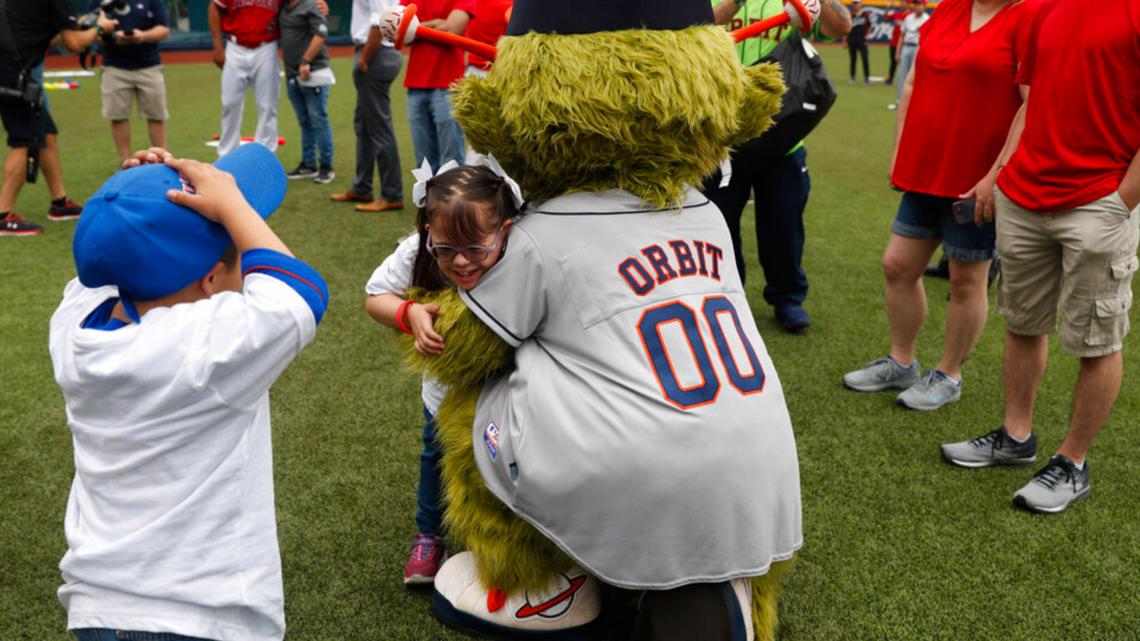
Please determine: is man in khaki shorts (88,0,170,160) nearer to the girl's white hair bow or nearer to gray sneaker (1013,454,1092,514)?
the girl's white hair bow

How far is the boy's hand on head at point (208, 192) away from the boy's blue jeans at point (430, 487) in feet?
3.37

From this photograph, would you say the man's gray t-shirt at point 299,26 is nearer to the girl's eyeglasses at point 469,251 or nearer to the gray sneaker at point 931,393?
the gray sneaker at point 931,393

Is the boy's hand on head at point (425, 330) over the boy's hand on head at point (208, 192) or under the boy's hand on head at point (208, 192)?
under

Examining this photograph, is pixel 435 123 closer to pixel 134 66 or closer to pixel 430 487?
pixel 134 66

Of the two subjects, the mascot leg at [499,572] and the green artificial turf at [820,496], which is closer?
the mascot leg at [499,572]

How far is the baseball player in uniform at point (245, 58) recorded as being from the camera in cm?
712

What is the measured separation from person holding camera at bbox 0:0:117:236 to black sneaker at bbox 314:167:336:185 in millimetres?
2161

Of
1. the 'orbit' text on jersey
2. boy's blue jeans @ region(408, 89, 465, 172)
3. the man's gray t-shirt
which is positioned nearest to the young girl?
the 'orbit' text on jersey

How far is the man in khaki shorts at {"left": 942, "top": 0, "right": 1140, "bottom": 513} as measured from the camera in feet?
9.27

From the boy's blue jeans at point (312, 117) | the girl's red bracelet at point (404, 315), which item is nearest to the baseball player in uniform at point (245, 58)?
the boy's blue jeans at point (312, 117)

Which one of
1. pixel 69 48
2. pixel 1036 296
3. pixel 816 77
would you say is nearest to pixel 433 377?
pixel 1036 296

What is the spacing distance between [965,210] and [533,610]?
2.19 m

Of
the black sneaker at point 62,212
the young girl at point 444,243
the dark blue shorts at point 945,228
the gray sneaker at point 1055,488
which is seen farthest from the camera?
the black sneaker at point 62,212

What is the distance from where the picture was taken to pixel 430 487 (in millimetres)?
2654
